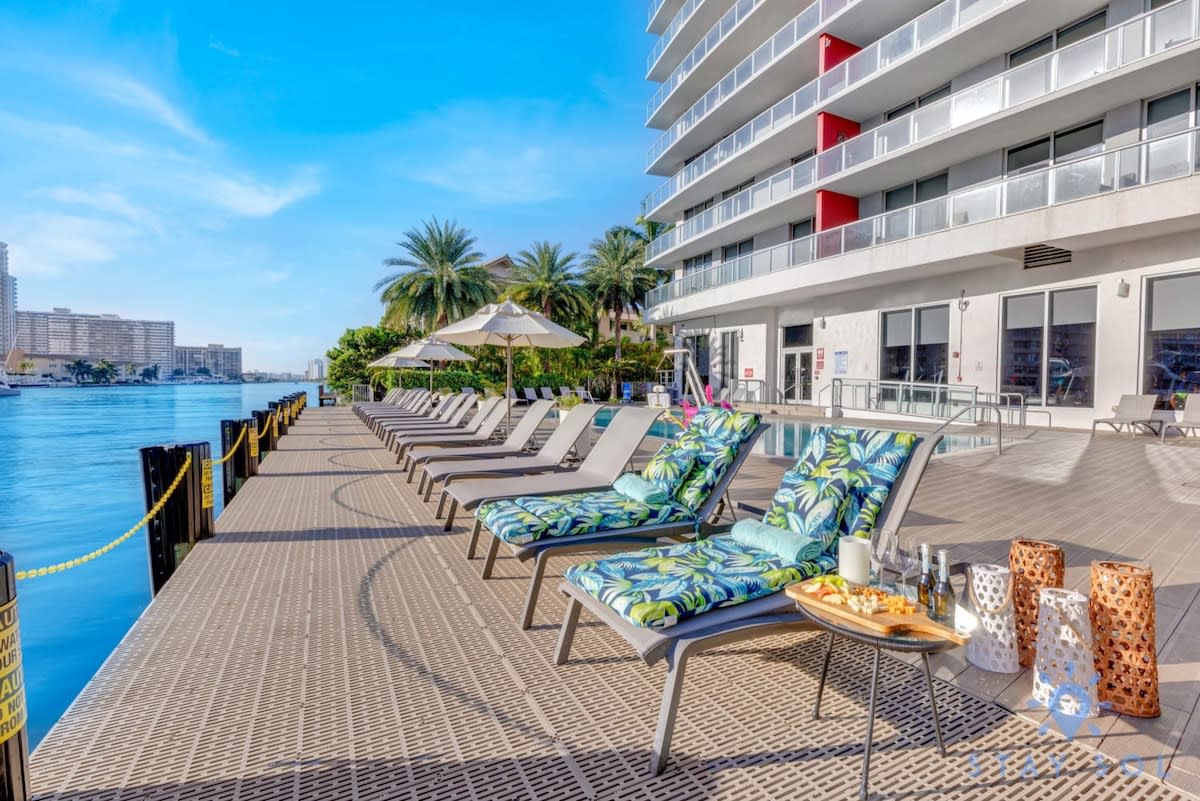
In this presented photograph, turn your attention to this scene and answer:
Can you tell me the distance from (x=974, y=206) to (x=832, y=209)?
5.22 m

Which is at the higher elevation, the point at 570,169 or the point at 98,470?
the point at 570,169

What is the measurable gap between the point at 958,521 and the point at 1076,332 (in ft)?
37.9

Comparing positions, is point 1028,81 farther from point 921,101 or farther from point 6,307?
point 6,307

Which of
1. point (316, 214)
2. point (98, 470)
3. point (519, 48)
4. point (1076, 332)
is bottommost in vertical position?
point (98, 470)

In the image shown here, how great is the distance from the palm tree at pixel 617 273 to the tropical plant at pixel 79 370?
215 feet

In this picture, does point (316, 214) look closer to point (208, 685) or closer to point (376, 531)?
point (376, 531)

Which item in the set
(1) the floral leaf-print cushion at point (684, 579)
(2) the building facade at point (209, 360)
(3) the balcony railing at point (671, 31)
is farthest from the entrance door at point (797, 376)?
(2) the building facade at point (209, 360)

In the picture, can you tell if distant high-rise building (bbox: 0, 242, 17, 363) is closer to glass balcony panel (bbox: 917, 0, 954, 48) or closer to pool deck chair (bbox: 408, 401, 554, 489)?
pool deck chair (bbox: 408, 401, 554, 489)

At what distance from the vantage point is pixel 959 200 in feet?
47.2

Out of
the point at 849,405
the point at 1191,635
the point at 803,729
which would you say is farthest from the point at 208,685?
the point at 849,405

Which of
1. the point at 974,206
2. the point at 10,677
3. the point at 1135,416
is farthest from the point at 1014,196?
the point at 10,677

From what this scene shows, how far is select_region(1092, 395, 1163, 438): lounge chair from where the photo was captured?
11.9 m

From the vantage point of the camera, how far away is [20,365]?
200 feet

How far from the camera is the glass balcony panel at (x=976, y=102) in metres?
13.9
